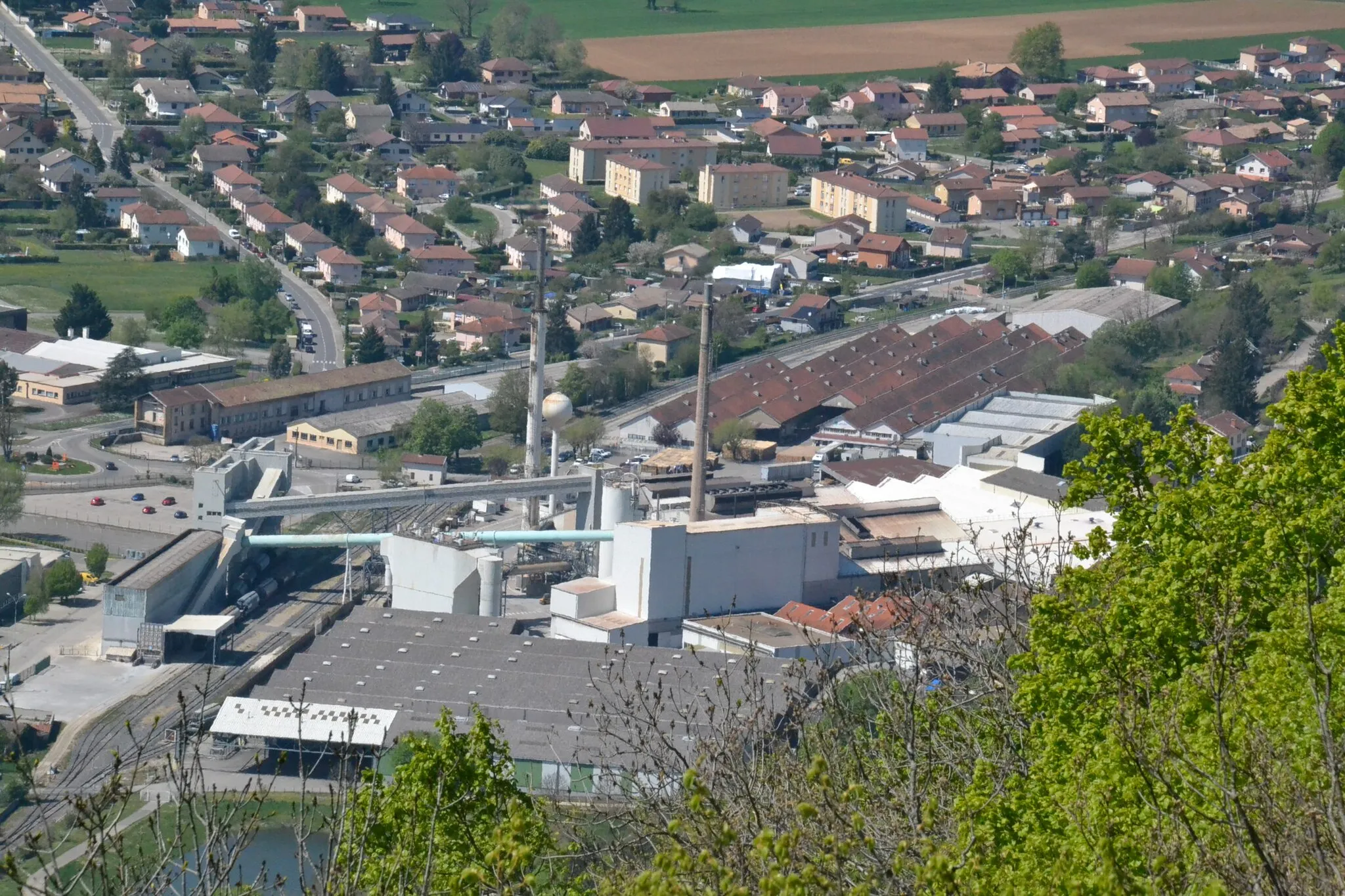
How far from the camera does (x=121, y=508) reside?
13.9 meters

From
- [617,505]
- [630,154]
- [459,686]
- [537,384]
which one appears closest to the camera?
[459,686]

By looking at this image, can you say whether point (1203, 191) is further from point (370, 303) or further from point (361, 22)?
point (361, 22)

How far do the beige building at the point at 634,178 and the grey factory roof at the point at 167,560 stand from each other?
12640 mm

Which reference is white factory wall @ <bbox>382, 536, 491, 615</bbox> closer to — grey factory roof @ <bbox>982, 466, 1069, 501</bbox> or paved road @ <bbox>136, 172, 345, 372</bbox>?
grey factory roof @ <bbox>982, 466, 1069, 501</bbox>

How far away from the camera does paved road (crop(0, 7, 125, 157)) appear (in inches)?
984

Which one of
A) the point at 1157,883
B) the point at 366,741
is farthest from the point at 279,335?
the point at 1157,883

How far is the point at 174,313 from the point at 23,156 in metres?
5.90

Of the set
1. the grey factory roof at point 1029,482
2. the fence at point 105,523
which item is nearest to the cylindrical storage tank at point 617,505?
the grey factory roof at point 1029,482

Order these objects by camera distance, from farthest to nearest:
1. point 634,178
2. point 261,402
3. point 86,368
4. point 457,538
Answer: point 634,178 → point 86,368 → point 261,402 → point 457,538

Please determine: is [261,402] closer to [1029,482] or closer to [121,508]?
[121,508]

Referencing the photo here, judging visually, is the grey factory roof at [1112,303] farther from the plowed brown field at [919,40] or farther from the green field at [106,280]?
the plowed brown field at [919,40]

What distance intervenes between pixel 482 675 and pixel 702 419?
3022mm

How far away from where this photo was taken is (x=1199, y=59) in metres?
32.3

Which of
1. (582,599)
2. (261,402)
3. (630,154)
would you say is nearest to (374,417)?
→ (261,402)
